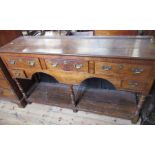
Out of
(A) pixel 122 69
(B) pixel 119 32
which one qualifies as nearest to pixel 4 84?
(A) pixel 122 69

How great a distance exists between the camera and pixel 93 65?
1147 millimetres

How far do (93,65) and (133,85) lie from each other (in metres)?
0.38

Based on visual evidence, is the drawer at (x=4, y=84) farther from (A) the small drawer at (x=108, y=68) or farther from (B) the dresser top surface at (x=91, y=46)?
(A) the small drawer at (x=108, y=68)

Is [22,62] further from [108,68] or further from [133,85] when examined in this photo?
[133,85]

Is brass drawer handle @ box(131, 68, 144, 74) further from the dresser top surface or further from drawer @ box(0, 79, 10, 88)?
drawer @ box(0, 79, 10, 88)

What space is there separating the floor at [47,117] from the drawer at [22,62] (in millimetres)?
708

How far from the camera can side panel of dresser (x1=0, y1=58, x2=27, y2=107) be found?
1.59 meters

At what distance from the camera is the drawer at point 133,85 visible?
1133 mm

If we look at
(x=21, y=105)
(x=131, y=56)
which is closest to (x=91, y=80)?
(x=131, y=56)

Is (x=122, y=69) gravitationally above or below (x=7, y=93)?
above

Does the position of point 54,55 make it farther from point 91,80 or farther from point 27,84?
point 27,84

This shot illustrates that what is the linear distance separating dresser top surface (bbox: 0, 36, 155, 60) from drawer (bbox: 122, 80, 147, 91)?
0.24m

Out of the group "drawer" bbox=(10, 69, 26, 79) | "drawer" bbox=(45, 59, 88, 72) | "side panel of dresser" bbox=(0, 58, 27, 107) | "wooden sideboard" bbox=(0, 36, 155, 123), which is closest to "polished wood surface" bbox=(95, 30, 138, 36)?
"wooden sideboard" bbox=(0, 36, 155, 123)
